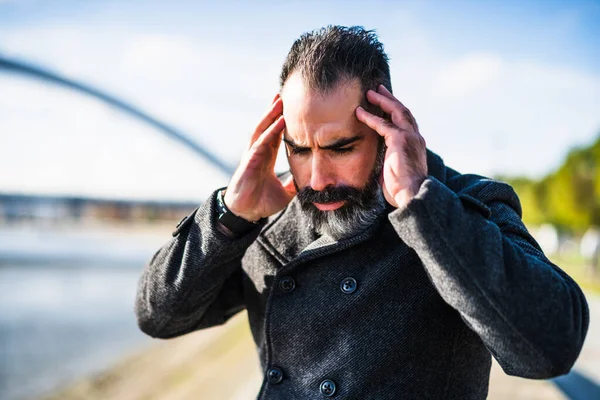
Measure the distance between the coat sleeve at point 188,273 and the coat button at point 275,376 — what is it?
1.25 ft

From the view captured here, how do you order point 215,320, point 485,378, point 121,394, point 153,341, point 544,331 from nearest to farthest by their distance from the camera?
point 544,331
point 485,378
point 215,320
point 121,394
point 153,341

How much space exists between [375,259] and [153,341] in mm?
10773

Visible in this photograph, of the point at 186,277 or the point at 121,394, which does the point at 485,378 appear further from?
the point at 121,394

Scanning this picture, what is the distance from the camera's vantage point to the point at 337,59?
1.81 meters

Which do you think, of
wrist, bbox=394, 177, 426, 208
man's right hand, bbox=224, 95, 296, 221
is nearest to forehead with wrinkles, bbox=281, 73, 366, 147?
man's right hand, bbox=224, 95, 296, 221

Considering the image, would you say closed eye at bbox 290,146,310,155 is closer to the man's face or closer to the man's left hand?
the man's face

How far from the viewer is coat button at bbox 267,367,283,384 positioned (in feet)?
6.25

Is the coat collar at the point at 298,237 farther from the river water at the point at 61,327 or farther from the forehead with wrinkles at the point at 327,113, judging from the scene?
the river water at the point at 61,327

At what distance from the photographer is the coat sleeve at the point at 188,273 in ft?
6.44

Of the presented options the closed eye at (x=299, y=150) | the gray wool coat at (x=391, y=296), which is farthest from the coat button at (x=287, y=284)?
the closed eye at (x=299, y=150)

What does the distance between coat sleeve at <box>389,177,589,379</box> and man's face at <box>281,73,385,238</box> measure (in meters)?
0.30

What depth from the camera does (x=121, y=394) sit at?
7.65 m

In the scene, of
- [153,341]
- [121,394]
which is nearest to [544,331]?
[121,394]

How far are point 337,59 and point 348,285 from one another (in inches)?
30.1
